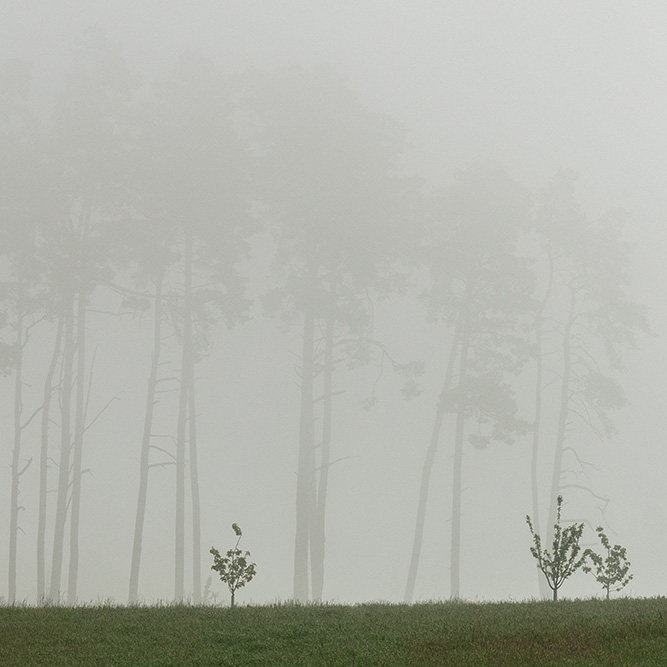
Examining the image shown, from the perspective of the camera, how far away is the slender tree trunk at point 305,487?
2712 centimetres

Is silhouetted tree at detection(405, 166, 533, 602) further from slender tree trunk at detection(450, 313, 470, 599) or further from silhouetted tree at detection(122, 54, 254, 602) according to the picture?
silhouetted tree at detection(122, 54, 254, 602)

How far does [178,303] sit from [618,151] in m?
144

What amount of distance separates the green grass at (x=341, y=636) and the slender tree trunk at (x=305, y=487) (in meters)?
14.3

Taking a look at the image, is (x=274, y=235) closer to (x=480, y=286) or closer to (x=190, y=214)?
(x=190, y=214)

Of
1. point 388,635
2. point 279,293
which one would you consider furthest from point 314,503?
point 388,635

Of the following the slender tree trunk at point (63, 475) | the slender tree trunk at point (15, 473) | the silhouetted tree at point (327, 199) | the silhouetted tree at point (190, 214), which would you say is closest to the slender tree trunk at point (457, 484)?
the silhouetted tree at point (327, 199)

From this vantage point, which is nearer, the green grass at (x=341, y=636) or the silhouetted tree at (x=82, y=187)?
the green grass at (x=341, y=636)

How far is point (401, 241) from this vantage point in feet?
111

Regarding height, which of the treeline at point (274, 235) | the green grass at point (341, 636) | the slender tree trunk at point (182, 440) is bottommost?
the green grass at point (341, 636)

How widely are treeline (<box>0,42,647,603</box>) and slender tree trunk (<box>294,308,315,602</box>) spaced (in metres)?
0.10

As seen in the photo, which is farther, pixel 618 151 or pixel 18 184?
pixel 618 151

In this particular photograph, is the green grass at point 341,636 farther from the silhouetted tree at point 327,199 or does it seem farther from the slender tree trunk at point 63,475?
the silhouetted tree at point 327,199

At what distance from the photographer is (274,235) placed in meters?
33.7

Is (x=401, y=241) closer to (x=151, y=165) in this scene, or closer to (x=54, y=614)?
(x=151, y=165)
